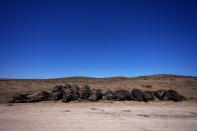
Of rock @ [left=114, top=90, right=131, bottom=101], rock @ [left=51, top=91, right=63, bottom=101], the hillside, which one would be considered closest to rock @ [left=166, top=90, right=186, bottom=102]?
the hillside

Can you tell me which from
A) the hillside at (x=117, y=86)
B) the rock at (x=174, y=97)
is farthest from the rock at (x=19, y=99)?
the rock at (x=174, y=97)

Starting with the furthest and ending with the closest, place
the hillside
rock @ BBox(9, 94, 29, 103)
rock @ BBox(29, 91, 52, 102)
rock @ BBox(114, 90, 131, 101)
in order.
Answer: the hillside, rock @ BBox(114, 90, 131, 101), rock @ BBox(29, 91, 52, 102), rock @ BBox(9, 94, 29, 103)

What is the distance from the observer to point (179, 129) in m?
4.95

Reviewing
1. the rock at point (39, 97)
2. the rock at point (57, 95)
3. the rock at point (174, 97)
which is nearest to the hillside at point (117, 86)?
the rock at point (174, 97)

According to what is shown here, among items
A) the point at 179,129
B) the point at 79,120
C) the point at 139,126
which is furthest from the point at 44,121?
the point at 179,129

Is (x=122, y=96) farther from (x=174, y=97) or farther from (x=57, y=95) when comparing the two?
(x=57, y=95)

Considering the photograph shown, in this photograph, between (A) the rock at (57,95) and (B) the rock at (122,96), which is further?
(B) the rock at (122,96)

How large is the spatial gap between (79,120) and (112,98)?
6.59 metres

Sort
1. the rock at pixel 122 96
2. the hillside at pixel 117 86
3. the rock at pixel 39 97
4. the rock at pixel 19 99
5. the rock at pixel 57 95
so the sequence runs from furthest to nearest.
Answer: the hillside at pixel 117 86, the rock at pixel 122 96, the rock at pixel 57 95, the rock at pixel 39 97, the rock at pixel 19 99

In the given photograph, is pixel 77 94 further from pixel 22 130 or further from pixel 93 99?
pixel 22 130

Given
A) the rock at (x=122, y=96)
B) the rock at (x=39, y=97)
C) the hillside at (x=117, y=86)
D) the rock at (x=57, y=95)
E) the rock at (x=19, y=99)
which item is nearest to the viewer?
the rock at (x=19, y=99)

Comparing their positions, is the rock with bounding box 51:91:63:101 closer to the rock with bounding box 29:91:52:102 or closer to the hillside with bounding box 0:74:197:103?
the rock with bounding box 29:91:52:102

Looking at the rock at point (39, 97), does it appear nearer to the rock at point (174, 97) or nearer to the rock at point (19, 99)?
the rock at point (19, 99)

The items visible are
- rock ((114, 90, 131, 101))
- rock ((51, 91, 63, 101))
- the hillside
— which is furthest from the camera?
the hillside
